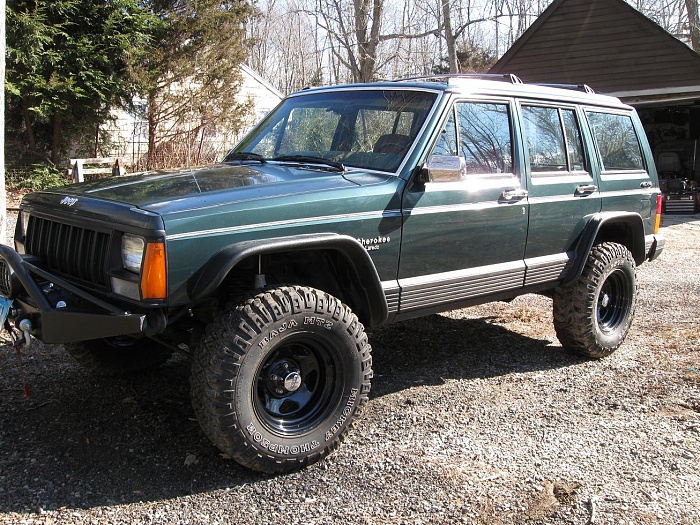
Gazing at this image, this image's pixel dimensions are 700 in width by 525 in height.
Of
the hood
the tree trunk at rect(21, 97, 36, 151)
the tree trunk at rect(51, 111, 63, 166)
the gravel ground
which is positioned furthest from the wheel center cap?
the tree trunk at rect(51, 111, 63, 166)

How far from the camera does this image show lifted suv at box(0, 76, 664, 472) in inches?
120

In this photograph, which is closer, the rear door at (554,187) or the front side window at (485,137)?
the front side window at (485,137)

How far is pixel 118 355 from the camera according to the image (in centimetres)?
435

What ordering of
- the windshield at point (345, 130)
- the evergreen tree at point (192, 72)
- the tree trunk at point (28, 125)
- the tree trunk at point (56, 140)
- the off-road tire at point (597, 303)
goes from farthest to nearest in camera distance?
the evergreen tree at point (192, 72) → the tree trunk at point (56, 140) → the tree trunk at point (28, 125) → the off-road tire at point (597, 303) → the windshield at point (345, 130)

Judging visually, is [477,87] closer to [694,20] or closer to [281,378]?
[281,378]

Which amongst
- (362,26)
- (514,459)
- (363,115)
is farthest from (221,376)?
(362,26)

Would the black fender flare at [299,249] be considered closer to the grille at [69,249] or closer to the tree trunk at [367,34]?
the grille at [69,249]

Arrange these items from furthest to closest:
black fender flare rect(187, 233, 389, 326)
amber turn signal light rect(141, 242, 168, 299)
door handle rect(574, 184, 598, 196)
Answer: door handle rect(574, 184, 598, 196), black fender flare rect(187, 233, 389, 326), amber turn signal light rect(141, 242, 168, 299)

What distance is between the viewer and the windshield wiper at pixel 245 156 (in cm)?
435

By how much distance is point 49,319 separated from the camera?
2.92 meters

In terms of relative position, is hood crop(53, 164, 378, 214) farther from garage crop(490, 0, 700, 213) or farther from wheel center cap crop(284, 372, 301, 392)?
garage crop(490, 0, 700, 213)

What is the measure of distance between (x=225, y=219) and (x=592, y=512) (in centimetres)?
216

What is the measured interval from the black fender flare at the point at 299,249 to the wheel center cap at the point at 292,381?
57 centimetres

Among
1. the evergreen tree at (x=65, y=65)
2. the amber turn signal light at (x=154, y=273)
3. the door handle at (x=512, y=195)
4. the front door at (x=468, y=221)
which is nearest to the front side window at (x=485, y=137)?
the front door at (x=468, y=221)
